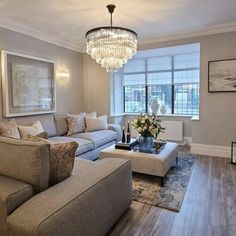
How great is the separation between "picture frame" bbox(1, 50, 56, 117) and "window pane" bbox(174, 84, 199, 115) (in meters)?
3.30

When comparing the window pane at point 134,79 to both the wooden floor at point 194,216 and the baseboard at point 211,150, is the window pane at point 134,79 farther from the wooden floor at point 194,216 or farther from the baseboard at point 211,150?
the wooden floor at point 194,216

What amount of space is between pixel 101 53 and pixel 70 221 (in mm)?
2308

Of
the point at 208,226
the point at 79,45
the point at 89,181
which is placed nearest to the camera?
the point at 89,181

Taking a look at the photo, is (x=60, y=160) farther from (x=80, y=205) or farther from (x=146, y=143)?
(x=146, y=143)

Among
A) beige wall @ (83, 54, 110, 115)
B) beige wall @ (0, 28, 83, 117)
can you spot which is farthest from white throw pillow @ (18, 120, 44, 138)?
beige wall @ (83, 54, 110, 115)

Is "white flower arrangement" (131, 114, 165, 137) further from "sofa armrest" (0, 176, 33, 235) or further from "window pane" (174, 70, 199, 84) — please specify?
"window pane" (174, 70, 199, 84)

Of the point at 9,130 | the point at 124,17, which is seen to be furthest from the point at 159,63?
the point at 9,130

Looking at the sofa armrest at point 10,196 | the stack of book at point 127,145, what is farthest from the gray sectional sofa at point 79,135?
the sofa armrest at point 10,196

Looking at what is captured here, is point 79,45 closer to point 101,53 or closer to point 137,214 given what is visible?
point 101,53

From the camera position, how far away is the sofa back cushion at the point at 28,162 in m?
1.46

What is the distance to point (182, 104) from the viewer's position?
18.7ft

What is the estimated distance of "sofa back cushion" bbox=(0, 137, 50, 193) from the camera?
146cm

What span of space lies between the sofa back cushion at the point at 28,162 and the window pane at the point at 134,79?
4.99m

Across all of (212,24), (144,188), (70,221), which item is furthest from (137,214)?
(212,24)
